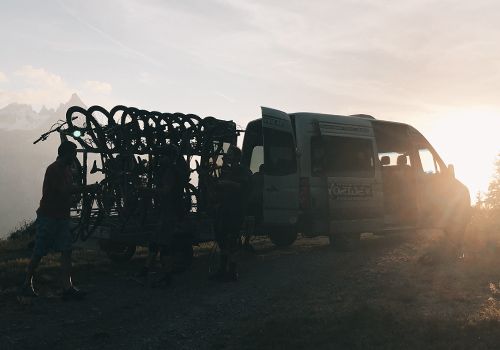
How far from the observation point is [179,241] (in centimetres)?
768

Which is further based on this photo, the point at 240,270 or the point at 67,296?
the point at 240,270

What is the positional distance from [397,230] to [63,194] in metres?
7.22

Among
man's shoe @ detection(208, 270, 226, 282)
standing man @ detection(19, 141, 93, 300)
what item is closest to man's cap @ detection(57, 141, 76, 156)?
standing man @ detection(19, 141, 93, 300)

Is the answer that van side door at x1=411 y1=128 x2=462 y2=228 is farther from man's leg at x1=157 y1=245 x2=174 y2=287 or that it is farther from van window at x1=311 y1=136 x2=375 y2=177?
man's leg at x1=157 y1=245 x2=174 y2=287

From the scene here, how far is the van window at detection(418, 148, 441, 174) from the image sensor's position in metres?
10.8

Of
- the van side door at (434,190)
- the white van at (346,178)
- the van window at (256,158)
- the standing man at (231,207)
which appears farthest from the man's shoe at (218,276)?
the van side door at (434,190)

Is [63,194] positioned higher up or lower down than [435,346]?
higher up

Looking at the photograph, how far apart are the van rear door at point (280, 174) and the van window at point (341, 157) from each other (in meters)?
0.49

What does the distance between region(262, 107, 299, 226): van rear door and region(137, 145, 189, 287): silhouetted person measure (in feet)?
6.66

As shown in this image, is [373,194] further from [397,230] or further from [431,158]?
[431,158]

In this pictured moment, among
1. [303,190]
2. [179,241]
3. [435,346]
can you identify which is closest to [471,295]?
[435,346]

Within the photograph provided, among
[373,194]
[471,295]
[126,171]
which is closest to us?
[471,295]

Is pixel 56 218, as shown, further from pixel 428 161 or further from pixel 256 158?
pixel 428 161

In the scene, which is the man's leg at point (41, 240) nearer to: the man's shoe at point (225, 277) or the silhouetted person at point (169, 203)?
the silhouetted person at point (169, 203)
